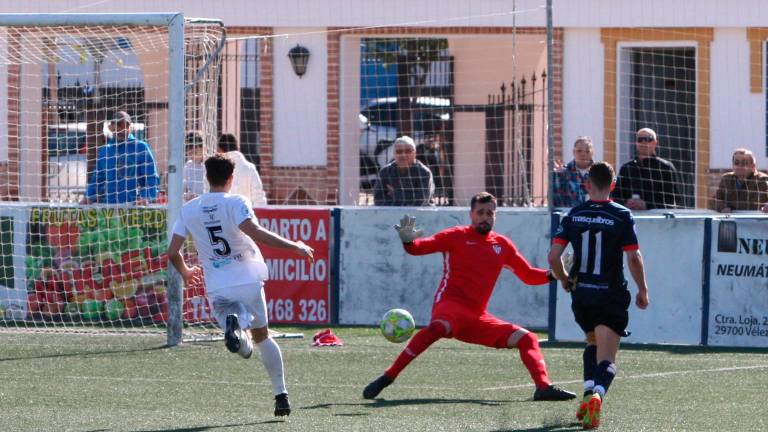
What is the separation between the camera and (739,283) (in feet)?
42.7

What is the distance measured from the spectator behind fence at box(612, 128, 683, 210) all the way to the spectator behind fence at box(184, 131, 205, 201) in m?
4.14

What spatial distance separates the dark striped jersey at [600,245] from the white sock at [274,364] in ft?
6.07

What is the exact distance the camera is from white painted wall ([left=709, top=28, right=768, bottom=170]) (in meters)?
20.2

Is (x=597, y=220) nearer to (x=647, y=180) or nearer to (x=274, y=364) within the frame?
(x=274, y=364)

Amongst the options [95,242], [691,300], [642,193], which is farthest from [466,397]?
[95,242]

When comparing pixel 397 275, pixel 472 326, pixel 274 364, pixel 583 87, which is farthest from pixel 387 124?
pixel 274 364

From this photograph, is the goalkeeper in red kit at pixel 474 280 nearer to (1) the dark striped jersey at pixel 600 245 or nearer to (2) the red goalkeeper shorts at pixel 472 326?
(2) the red goalkeeper shorts at pixel 472 326

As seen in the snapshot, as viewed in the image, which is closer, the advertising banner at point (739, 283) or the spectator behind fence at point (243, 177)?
the advertising banner at point (739, 283)

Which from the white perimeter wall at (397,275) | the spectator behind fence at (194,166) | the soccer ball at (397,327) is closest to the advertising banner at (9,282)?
the spectator behind fence at (194,166)

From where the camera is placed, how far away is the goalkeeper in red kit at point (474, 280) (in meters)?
9.69

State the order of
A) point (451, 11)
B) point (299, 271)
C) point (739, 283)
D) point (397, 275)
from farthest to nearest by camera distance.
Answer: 1. point (451, 11)
2. point (299, 271)
3. point (397, 275)
4. point (739, 283)

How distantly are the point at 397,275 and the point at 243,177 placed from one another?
1885 millimetres

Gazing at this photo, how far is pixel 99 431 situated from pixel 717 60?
47.1ft

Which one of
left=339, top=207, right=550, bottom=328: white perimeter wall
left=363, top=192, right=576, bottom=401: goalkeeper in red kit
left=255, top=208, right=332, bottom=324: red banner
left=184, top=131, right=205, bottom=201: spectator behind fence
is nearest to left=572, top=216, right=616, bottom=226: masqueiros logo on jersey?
left=363, top=192, right=576, bottom=401: goalkeeper in red kit
